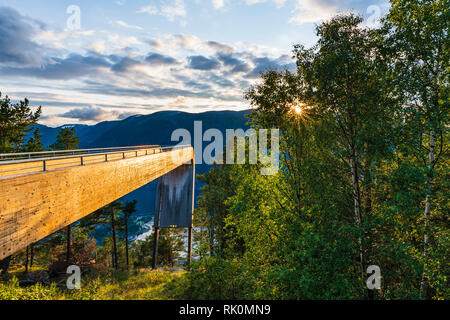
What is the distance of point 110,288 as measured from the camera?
15.8m

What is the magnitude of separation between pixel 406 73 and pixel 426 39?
1688mm

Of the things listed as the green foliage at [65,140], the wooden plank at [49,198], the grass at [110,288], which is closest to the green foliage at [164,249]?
the grass at [110,288]

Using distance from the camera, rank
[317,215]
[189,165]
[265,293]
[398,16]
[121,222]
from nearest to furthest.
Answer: [265,293] < [398,16] < [317,215] < [189,165] < [121,222]

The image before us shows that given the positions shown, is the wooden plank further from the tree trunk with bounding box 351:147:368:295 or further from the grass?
the tree trunk with bounding box 351:147:368:295

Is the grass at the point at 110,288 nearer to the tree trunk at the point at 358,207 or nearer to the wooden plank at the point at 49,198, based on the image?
the wooden plank at the point at 49,198

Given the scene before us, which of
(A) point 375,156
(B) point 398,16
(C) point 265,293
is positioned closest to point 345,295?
(C) point 265,293

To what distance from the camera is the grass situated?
34.8 feet

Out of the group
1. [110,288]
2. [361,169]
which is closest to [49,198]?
[110,288]

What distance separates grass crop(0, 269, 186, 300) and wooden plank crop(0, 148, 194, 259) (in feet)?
15.7

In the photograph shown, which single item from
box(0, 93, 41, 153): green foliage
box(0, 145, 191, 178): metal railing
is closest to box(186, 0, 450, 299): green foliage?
box(0, 145, 191, 178): metal railing

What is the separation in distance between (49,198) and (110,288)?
38.4 ft

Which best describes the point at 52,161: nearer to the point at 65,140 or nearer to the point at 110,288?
the point at 110,288

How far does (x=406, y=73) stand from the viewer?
30.1 feet

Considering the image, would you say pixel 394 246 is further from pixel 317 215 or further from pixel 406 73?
pixel 406 73
